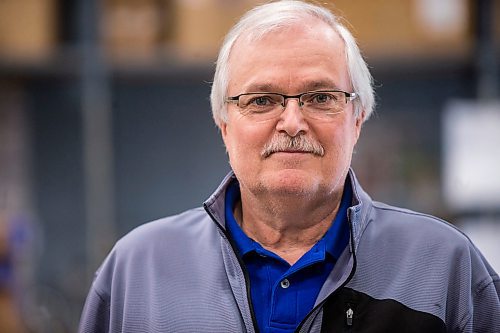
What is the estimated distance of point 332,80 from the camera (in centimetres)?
155

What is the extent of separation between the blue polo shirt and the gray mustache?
0.51 ft

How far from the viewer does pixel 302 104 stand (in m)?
1.53

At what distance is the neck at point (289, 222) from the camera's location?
1575mm

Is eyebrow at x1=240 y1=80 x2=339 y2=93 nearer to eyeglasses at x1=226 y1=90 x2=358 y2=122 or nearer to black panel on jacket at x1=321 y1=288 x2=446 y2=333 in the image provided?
eyeglasses at x1=226 y1=90 x2=358 y2=122

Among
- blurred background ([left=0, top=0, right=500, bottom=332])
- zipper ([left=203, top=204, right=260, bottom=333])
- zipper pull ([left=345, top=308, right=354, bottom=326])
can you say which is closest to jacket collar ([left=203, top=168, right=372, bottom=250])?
zipper ([left=203, top=204, right=260, bottom=333])

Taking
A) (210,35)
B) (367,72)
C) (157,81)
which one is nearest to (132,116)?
(157,81)

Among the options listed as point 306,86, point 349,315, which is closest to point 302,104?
point 306,86

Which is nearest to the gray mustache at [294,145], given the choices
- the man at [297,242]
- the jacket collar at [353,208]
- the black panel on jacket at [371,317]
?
the man at [297,242]

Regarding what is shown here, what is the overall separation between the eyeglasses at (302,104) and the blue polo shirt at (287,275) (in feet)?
0.60

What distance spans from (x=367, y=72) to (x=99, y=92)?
3486 mm

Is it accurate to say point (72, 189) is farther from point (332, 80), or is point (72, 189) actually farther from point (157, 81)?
point (332, 80)

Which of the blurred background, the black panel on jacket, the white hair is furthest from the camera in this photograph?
the blurred background

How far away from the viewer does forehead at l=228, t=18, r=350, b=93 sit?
1.53 m

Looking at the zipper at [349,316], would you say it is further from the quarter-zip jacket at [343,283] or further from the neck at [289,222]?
the neck at [289,222]
